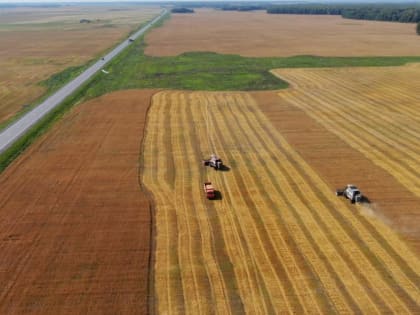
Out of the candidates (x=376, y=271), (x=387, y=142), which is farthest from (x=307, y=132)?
(x=376, y=271)

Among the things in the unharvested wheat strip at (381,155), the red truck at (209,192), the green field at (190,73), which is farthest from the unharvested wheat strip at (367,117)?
the red truck at (209,192)

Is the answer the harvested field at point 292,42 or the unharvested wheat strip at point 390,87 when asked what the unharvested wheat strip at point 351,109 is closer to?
the unharvested wheat strip at point 390,87

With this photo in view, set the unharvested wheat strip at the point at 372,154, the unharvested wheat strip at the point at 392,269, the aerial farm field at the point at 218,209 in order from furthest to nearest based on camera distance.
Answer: the unharvested wheat strip at the point at 372,154
the unharvested wheat strip at the point at 392,269
the aerial farm field at the point at 218,209

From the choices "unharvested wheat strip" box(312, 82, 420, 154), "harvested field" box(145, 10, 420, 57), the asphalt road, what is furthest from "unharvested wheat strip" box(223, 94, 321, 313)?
"harvested field" box(145, 10, 420, 57)

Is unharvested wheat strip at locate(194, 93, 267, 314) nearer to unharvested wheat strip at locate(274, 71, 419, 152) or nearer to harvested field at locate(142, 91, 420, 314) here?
harvested field at locate(142, 91, 420, 314)

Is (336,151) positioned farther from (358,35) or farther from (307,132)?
(358,35)
